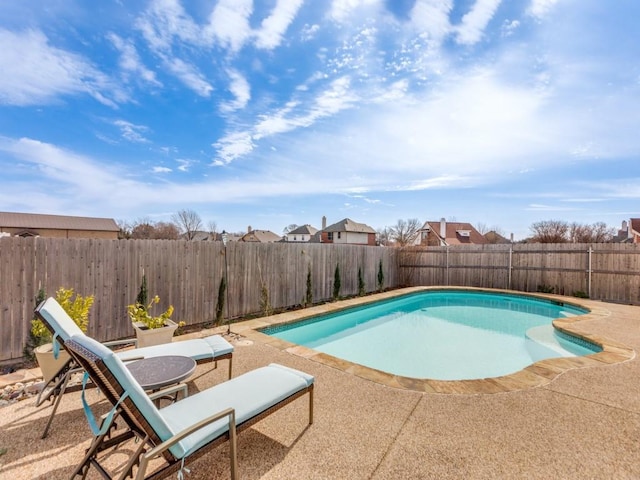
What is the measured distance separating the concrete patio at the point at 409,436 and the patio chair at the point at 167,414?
424 millimetres

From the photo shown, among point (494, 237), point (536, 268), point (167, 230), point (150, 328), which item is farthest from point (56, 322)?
point (494, 237)

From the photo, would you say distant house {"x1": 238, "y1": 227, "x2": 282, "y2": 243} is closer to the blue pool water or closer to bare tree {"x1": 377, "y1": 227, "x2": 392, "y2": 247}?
bare tree {"x1": 377, "y1": 227, "x2": 392, "y2": 247}

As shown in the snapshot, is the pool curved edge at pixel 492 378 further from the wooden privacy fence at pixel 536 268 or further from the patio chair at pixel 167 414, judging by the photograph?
the wooden privacy fence at pixel 536 268

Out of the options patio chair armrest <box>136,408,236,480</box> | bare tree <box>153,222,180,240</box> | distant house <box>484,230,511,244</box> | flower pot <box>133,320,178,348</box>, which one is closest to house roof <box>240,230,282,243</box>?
bare tree <box>153,222,180,240</box>

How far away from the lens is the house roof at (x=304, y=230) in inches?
1873

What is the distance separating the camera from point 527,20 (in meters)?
6.06

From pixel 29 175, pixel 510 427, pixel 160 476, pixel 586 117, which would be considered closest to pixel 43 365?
pixel 160 476

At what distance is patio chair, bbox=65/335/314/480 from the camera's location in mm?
1673

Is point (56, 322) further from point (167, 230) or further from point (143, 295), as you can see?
point (167, 230)

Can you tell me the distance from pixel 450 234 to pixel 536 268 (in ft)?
63.2

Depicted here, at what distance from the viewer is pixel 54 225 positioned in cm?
2978

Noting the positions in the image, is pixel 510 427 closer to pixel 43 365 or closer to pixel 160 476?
pixel 160 476

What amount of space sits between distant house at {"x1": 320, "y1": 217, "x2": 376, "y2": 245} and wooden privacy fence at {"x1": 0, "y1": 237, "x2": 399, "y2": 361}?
91.1 feet

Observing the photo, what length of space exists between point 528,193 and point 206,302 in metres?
19.3
